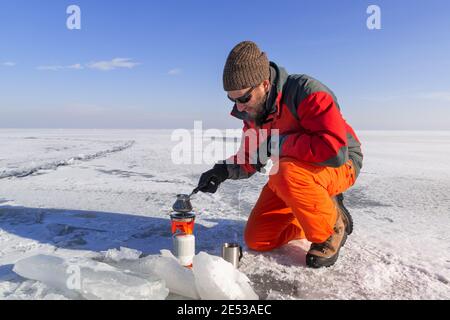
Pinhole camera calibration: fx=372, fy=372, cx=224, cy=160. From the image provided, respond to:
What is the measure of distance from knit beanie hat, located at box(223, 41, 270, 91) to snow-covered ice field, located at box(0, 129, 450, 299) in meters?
0.95

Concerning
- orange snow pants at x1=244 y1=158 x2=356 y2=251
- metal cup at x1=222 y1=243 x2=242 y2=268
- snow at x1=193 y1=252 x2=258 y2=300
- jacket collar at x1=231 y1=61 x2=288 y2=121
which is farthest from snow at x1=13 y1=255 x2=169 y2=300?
jacket collar at x1=231 y1=61 x2=288 y2=121

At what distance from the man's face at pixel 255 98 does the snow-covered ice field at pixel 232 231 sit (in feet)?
2.67

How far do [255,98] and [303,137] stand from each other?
1.11 ft

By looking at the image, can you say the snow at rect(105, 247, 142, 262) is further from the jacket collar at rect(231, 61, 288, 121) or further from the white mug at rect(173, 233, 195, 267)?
the jacket collar at rect(231, 61, 288, 121)

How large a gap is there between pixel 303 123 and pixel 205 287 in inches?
37.1

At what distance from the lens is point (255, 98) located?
6.55ft

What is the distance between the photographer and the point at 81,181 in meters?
4.40

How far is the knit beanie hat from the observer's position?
190 centimetres

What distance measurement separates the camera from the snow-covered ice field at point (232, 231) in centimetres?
172

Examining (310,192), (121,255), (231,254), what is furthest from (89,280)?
(310,192)

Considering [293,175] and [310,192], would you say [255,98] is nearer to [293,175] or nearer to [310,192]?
[293,175]

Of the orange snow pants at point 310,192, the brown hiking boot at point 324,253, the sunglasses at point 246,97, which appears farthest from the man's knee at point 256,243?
the sunglasses at point 246,97
